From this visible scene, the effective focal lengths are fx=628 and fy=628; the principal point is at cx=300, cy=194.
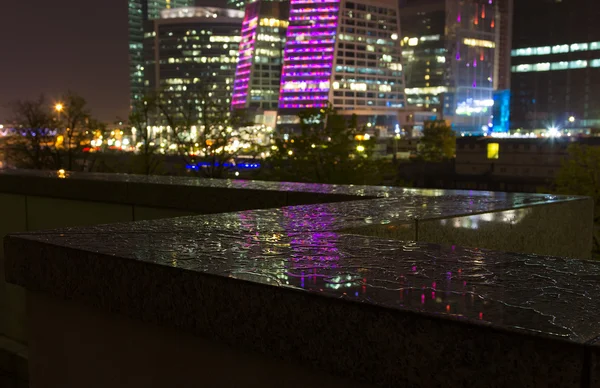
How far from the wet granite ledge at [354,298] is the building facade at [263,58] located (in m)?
171

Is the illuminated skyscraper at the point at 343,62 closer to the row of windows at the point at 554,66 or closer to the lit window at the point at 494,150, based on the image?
the row of windows at the point at 554,66

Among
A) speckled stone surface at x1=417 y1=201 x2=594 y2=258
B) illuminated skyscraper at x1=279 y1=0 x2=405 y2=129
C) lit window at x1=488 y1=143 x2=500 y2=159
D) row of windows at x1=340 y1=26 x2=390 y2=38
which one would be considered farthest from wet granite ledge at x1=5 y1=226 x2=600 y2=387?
row of windows at x1=340 y1=26 x2=390 y2=38

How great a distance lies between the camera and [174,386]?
2254mm

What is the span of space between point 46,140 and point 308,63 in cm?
12946

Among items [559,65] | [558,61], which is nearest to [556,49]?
[558,61]

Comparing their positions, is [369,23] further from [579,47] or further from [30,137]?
[30,137]

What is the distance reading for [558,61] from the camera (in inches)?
4656

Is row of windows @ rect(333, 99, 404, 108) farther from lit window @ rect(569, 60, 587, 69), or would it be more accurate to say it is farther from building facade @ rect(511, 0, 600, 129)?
lit window @ rect(569, 60, 587, 69)

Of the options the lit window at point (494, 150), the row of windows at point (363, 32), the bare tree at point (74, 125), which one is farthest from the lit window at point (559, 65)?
the bare tree at point (74, 125)

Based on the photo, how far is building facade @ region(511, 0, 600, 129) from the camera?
11594 cm

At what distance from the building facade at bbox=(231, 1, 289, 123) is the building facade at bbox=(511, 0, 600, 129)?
2827 inches

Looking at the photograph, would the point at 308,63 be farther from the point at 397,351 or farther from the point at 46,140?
the point at 397,351

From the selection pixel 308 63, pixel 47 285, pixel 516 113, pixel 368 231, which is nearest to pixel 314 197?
pixel 368 231

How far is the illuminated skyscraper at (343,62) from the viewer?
161500mm
